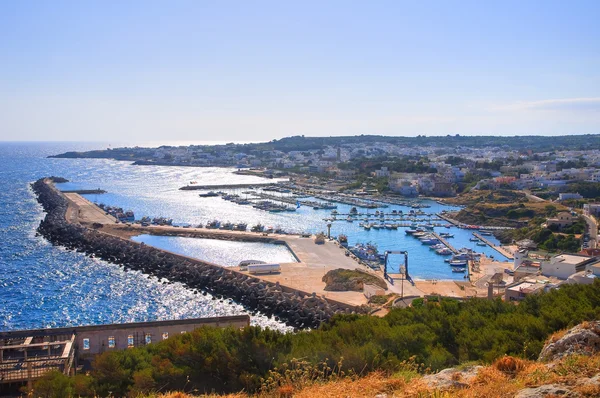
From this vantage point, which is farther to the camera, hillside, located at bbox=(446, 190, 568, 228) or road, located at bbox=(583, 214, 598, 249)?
hillside, located at bbox=(446, 190, 568, 228)

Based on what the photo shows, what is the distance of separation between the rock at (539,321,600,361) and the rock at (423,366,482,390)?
86cm

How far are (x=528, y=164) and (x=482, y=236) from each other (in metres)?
29.5

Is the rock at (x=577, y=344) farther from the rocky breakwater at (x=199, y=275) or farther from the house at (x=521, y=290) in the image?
the rocky breakwater at (x=199, y=275)

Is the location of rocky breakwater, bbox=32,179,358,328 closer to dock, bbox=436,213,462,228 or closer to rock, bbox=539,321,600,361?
A: rock, bbox=539,321,600,361

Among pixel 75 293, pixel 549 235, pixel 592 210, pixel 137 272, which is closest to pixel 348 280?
pixel 137 272

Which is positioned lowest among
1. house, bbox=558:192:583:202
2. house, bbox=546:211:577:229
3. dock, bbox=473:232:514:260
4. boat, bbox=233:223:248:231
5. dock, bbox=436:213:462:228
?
dock, bbox=473:232:514:260

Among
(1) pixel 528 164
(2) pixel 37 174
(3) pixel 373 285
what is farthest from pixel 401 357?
(2) pixel 37 174

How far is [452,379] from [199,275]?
13071mm

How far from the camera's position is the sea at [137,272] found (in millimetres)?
13289

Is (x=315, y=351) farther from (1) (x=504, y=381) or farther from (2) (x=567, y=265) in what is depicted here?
(2) (x=567, y=265)

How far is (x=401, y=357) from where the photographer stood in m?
5.75

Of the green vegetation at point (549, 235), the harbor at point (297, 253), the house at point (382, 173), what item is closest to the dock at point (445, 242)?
the harbor at point (297, 253)

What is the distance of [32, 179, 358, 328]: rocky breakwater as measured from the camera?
43.5 feet

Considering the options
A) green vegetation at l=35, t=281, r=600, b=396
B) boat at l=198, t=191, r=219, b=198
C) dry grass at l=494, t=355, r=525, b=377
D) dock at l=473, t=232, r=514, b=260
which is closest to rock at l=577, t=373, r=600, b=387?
dry grass at l=494, t=355, r=525, b=377
